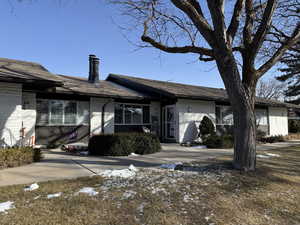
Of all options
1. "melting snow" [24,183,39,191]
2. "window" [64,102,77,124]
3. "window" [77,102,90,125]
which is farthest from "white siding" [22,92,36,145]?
"melting snow" [24,183,39,191]

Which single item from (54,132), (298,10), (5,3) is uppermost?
(298,10)

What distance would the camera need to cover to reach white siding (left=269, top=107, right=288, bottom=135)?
19.2 m

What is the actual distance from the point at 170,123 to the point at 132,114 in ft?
8.73

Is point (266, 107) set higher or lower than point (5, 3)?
lower

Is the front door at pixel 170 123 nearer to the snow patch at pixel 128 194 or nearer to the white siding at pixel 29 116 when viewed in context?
the white siding at pixel 29 116

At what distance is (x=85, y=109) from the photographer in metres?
12.4

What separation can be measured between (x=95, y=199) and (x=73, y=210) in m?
0.51

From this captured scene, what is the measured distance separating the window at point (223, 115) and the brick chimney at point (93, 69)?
9.38 metres

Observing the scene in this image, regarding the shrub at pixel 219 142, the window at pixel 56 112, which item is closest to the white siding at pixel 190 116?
the shrub at pixel 219 142

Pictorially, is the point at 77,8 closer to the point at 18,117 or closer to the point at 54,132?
the point at 18,117

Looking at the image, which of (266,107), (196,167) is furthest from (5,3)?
(266,107)

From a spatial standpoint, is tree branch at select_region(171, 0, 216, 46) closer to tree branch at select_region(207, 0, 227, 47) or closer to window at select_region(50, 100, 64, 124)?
tree branch at select_region(207, 0, 227, 47)

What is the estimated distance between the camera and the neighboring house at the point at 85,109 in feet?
28.4

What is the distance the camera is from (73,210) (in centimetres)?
330
